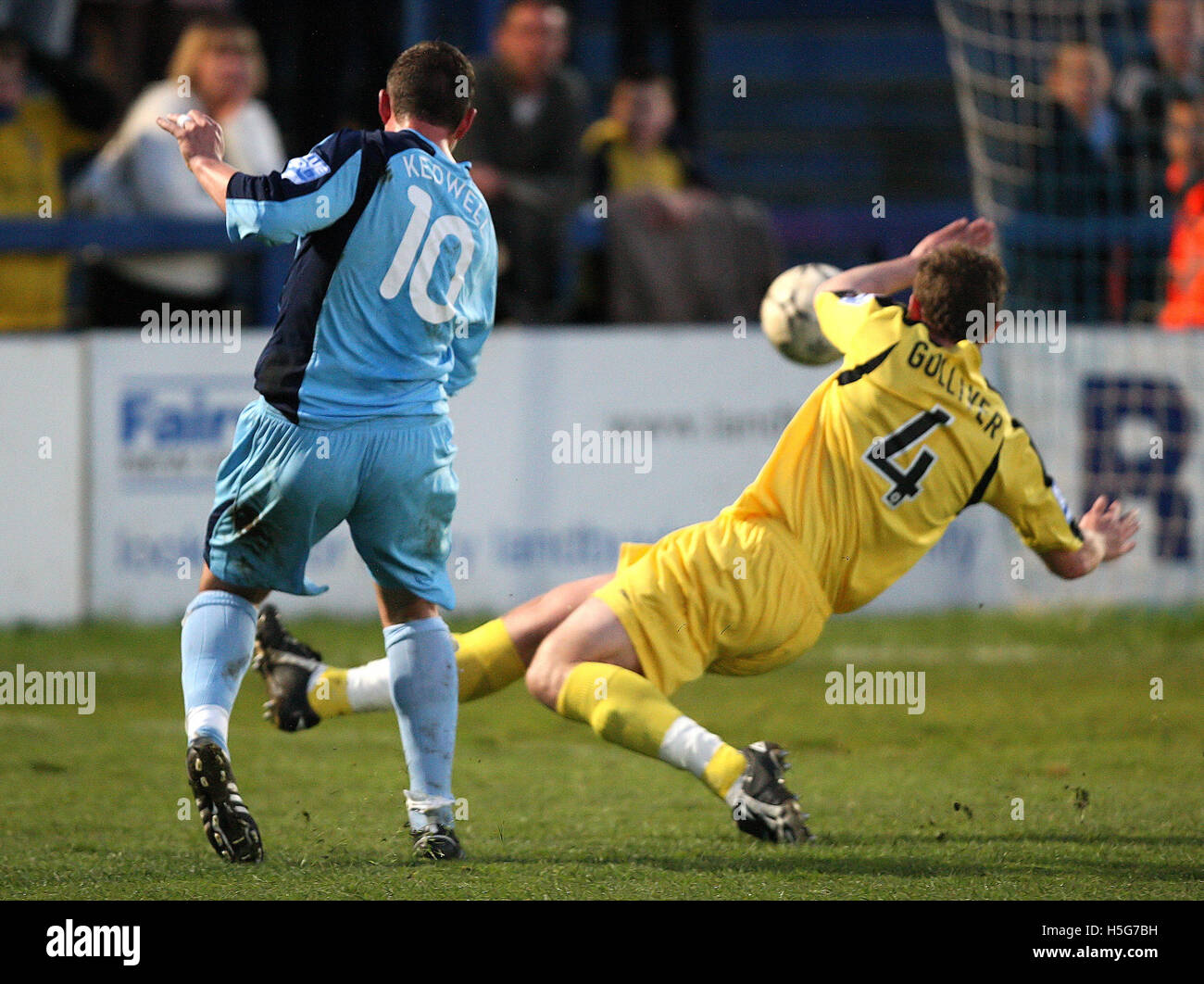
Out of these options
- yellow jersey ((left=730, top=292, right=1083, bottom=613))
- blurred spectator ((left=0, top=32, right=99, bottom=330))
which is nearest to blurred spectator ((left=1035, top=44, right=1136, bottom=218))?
yellow jersey ((left=730, top=292, right=1083, bottom=613))

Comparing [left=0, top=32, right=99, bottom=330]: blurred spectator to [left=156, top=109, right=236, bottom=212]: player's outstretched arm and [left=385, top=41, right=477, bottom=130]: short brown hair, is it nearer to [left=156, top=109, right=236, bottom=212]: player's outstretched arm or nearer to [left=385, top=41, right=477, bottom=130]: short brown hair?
[left=156, top=109, right=236, bottom=212]: player's outstretched arm

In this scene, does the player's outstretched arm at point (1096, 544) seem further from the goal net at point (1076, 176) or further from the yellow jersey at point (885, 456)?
the goal net at point (1076, 176)

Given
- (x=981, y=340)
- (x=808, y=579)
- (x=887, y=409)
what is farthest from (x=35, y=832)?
(x=981, y=340)

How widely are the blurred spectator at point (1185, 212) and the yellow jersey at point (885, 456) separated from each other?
4829 mm

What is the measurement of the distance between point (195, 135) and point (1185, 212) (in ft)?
22.0

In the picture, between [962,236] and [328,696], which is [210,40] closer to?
[328,696]

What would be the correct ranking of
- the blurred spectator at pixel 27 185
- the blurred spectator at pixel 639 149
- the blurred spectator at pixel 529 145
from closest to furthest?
the blurred spectator at pixel 529 145
the blurred spectator at pixel 27 185
the blurred spectator at pixel 639 149

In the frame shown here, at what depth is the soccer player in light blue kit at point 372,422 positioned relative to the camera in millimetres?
4273

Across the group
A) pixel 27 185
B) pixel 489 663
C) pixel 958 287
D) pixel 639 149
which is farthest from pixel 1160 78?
Result: pixel 489 663

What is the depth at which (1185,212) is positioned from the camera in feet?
31.2

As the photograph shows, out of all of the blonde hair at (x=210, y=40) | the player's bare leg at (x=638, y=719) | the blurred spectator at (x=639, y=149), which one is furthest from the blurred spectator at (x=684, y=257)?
the player's bare leg at (x=638, y=719)

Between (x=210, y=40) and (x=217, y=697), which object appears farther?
(x=210, y=40)

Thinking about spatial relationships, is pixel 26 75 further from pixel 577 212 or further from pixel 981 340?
pixel 981 340

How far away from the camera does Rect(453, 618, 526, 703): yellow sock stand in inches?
201
